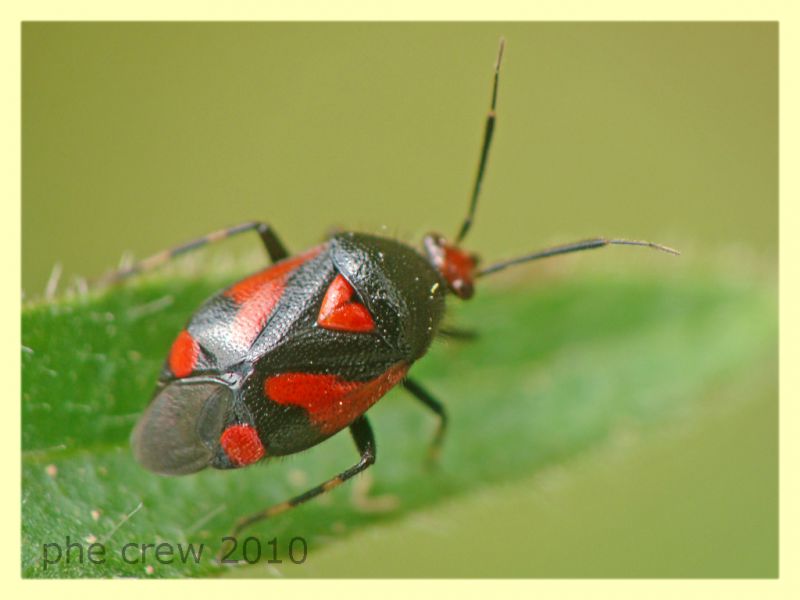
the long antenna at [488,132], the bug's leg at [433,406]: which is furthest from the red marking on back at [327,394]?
the long antenna at [488,132]

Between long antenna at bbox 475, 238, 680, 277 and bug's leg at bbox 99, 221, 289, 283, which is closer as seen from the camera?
long antenna at bbox 475, 238, 680, 277

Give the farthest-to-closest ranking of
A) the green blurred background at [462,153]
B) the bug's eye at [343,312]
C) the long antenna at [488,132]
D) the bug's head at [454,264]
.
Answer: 1. the green blurred background at [462,153]
2. the bug's head at [454,264]
3. the long antenna at [488,132]
4. the bug's eye at [343,312]

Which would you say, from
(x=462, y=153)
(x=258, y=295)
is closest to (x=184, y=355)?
(x=258, y=295)

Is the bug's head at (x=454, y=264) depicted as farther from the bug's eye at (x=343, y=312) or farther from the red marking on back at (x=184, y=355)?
the red marking on back at (x=184, y=355)

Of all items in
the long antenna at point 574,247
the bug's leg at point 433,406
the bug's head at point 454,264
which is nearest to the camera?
the long antenna at point 574,247

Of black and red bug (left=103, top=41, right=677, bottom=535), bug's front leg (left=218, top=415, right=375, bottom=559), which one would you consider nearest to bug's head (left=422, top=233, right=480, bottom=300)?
black and red bug (left=103, top=41, right=677, bottom=535)

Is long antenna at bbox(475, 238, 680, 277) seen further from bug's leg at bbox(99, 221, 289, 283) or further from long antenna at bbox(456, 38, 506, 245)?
bug's leg at bbox(99, 221, 289, 283)

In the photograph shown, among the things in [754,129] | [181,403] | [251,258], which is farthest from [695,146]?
[181,403]
